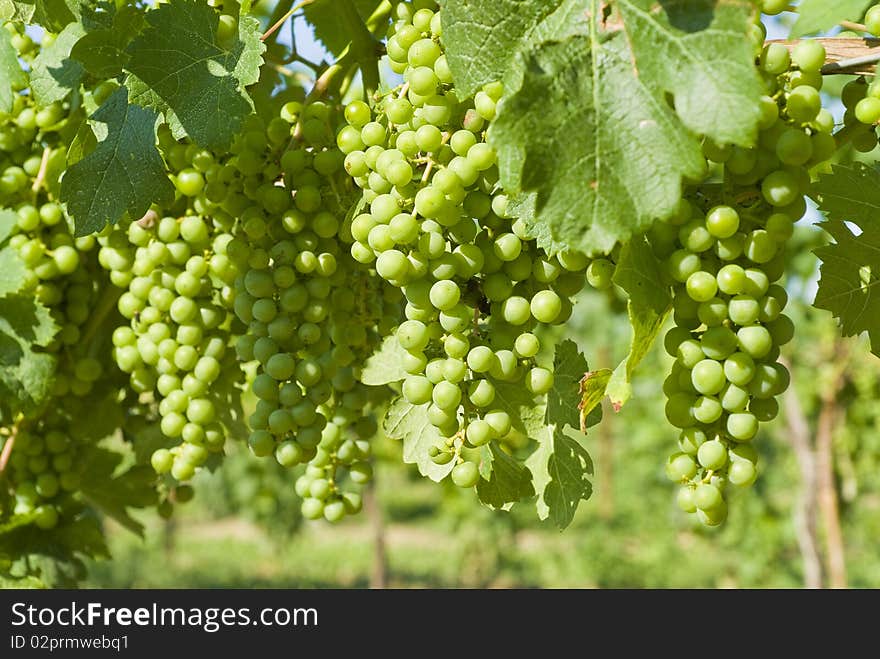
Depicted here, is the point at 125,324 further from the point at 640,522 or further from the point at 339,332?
the point at 640,522

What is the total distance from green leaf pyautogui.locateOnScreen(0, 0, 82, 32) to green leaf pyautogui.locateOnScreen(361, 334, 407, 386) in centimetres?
55

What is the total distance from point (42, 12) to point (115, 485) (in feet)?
2.60

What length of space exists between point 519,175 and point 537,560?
362 inches

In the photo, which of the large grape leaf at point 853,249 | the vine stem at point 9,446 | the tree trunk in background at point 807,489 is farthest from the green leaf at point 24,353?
the tree trunk in background at point 807,489

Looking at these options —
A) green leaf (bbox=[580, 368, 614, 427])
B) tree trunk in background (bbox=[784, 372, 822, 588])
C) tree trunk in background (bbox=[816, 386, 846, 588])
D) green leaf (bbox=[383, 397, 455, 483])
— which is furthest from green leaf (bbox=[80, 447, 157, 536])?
tree trunk in background (bbox=[816, 386, 846, 588])

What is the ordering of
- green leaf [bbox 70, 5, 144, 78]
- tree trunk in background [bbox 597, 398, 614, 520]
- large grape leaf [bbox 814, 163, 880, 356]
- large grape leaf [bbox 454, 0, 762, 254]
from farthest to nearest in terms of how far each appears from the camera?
tree trunk in background [bbox 597, 398, 614, 520] → green leaf [bbox 70, 5, 144, 78] → large grape leaf [bbox 814, 163, 880, 356] → large grape leaf [bbox 454, 0, 762, 254]

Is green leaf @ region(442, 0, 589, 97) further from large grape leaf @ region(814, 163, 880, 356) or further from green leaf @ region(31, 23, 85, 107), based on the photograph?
green leaf @ region(31, 23, 85, 107)

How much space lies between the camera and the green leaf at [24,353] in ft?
4.12

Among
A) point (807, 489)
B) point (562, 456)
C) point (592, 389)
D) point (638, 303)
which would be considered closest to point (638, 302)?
point (638, 303)

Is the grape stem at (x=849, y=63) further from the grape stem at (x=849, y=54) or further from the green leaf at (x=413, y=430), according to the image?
the green leaf at (x=413, y=430)

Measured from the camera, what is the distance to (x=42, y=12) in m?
1.11

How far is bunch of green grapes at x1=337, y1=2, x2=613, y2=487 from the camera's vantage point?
86 cm

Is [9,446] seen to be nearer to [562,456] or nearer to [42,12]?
[42,12]

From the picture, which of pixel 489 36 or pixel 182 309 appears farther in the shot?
pixel 182 309
